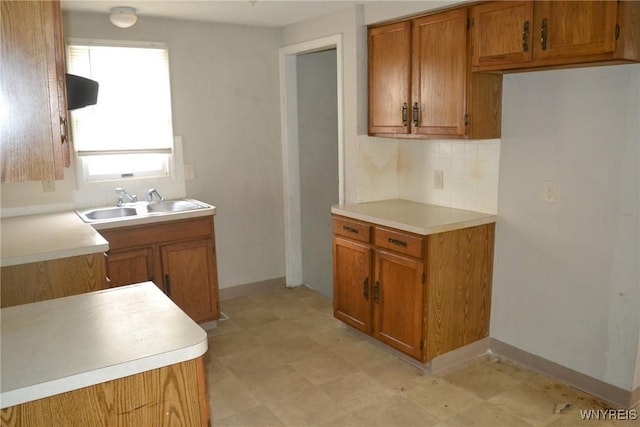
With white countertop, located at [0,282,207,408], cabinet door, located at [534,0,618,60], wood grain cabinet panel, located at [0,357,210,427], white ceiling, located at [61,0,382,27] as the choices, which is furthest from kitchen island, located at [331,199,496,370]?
wood grain cabinet panel, located at [0,357,210,427]

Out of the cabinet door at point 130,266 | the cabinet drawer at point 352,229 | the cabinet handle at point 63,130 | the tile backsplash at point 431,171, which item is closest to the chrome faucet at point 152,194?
the cabinet door at point 130,266

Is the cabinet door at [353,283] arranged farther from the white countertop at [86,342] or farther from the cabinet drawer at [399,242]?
the white countertop at [86,342]

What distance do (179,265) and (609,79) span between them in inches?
112

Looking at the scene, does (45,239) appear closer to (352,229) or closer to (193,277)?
(193,277)

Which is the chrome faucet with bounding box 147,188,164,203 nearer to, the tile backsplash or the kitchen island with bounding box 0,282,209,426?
the tile backsplash

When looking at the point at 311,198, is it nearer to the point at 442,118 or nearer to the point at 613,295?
the point at 442,118

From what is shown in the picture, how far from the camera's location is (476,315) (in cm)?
325

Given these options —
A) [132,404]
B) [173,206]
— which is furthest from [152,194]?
[132,404]

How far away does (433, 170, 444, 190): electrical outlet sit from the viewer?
359 centimetres

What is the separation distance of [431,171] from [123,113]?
7.57 feet

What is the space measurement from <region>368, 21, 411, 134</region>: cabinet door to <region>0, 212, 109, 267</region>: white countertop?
1.96 metres

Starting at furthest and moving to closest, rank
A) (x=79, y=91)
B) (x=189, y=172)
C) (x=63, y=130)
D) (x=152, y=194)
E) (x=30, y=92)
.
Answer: (x=189, y=172)
(x=152, y=194)
(x=79, y=91)
(x=63, y=130)
(x=30, y=92)

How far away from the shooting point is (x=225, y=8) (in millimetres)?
3525

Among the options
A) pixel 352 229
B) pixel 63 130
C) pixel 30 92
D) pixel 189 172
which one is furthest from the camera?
pixel 189 172
